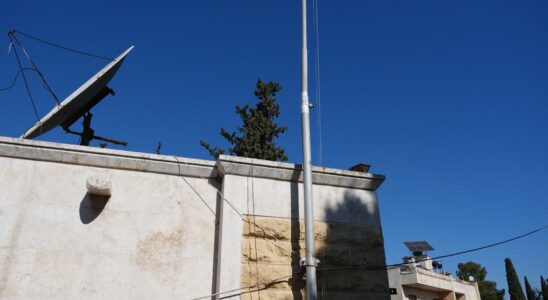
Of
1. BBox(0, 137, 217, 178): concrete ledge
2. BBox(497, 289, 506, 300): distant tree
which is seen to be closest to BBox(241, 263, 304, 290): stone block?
BBox(0, 137, 217, 178): concrete ledge

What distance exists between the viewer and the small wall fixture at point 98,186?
549 centimetres

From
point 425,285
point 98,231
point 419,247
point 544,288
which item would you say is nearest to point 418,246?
point 419,247

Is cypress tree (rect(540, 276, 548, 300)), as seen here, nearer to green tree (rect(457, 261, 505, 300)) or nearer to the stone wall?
green tree (rect(457, 261, 505, 300))

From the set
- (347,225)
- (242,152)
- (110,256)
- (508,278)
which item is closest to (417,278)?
(242,152)

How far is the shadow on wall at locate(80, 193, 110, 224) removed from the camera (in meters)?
5.60

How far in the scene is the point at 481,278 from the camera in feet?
177

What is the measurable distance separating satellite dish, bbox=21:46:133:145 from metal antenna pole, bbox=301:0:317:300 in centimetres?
300

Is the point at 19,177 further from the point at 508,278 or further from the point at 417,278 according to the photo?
the point at 508,278

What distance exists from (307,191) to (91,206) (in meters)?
2.81

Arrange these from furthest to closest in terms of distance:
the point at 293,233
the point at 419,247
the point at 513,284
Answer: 1. the point at 513,284
2. the point at 419,247
3. the point at 293,233

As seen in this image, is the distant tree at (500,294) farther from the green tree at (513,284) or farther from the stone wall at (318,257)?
the stone wall at (318,257)

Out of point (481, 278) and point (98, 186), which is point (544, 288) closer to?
point (481, 278)

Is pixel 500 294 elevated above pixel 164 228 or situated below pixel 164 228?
above

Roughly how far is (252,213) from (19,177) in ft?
10.0
